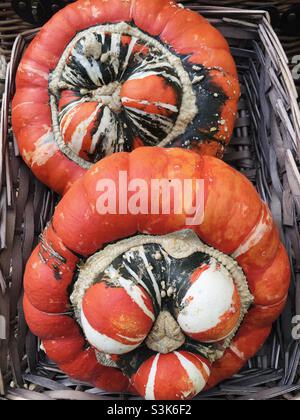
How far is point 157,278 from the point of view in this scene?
0.81 m

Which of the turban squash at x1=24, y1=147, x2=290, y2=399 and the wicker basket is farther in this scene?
the wicker basket

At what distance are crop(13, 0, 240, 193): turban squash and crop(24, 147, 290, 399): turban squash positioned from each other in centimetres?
13

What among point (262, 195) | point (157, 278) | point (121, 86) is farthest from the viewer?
point (262, 195)

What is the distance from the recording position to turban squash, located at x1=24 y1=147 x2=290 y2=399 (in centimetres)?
79

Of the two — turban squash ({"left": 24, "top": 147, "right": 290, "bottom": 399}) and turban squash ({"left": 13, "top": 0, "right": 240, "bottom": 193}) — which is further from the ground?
turban squash ({"left": 13, "top": 0, "right": 240, "bottom": 193})

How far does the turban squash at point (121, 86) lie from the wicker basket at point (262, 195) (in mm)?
83

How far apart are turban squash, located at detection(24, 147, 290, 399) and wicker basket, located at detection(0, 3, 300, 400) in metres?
0.09

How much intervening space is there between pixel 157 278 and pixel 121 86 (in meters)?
0.37

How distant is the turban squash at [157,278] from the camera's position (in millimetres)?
789

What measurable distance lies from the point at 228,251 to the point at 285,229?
0.22 metres

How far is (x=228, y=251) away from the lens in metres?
0.85

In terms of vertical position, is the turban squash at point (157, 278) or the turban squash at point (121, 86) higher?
the turban squash at point (121, 86)
